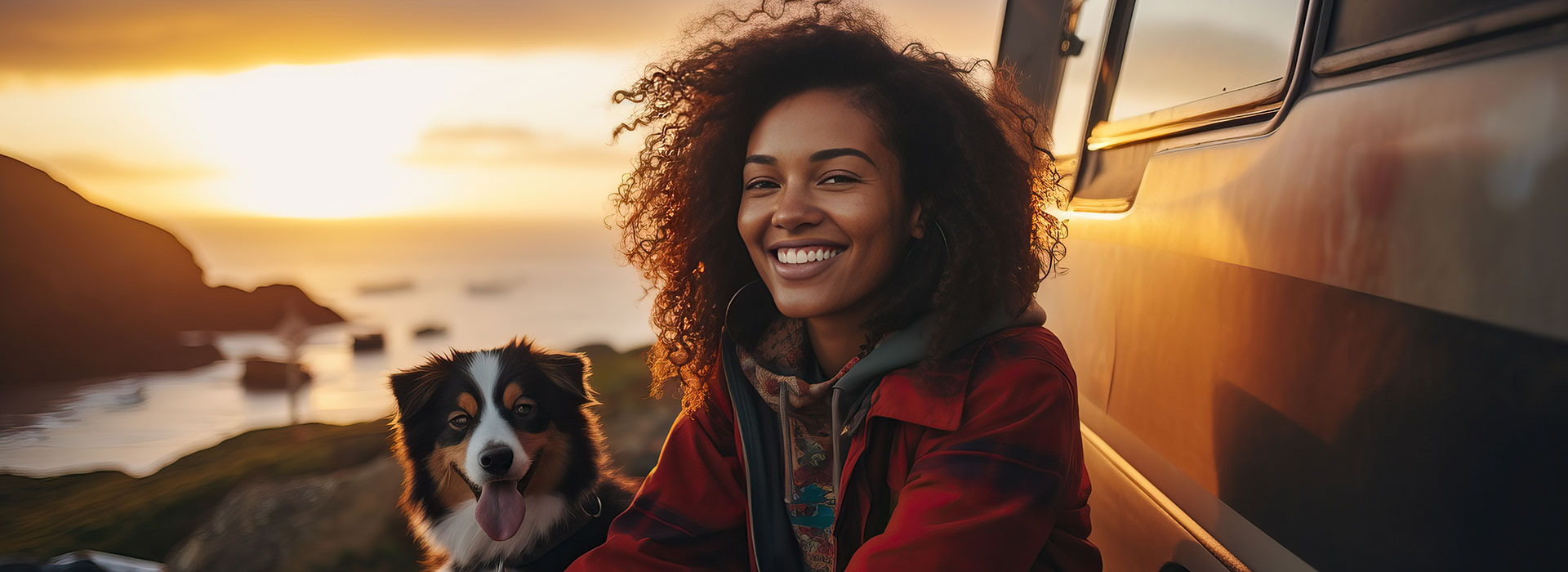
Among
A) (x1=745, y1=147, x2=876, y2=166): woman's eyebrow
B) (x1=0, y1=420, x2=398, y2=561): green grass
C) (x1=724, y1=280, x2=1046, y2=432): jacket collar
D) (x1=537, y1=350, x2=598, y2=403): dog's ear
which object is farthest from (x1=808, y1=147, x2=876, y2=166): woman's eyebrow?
(x1=0, y1=420, x2=398, y2=561): green grass

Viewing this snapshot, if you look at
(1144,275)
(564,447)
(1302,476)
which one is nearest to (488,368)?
(564,447)

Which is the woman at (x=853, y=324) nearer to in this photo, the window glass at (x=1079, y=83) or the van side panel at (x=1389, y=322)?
the van side panel at (x=1389, y=322)

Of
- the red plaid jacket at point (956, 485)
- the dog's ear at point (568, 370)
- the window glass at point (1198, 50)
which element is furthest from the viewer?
the dog's ear at point (568, 370)

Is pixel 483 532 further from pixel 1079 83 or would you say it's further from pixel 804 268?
pixel 1079 83

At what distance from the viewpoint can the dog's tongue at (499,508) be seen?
2609mm

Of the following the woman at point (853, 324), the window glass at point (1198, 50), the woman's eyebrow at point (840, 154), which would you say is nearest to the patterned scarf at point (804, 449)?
the woman at point (853, 324)

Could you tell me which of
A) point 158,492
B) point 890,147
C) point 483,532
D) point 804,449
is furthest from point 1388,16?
point 158,492

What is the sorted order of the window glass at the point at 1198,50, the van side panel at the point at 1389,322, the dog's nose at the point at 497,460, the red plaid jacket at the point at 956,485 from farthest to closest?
the dog's nose at the point at 497,460, the window glass at the point at 1198,50, the red plaid jacket at the point at 956,485, the van side panel at the point at 1389,322

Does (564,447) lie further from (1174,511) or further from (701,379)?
(1174,511)

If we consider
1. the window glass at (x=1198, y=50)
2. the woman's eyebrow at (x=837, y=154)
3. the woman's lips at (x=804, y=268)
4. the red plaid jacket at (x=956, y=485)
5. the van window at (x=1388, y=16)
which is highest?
the window glass at (x=1198, y=50)

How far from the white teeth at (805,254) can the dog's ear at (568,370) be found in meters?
1.02

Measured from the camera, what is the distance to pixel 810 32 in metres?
2.12

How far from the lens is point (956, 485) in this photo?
5.22 ft

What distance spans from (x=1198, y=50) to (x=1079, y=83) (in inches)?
65.1
